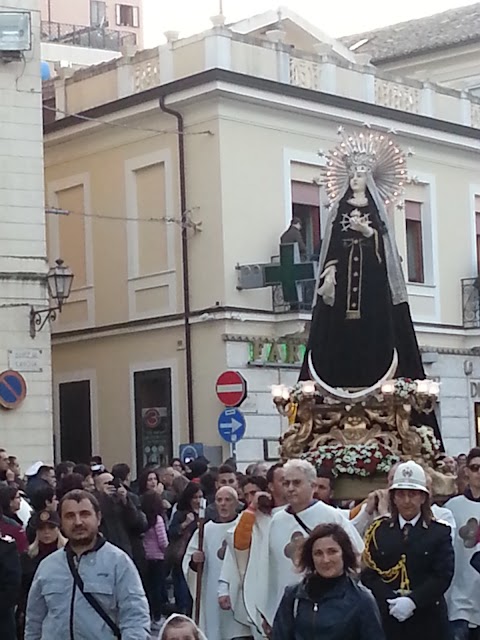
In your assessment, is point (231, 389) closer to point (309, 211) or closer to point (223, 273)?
point (223, 273)

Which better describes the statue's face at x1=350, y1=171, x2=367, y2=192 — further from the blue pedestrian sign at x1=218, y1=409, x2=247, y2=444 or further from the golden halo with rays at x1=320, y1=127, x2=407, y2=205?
the blue pedestrian sign at x1=218, y1=409, x2=247, y2=444

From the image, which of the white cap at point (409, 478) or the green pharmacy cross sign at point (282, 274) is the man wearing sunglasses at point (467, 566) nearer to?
the white cap at point (409, 478)

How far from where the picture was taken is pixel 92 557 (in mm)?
7918

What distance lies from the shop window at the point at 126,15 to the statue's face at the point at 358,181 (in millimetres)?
49307

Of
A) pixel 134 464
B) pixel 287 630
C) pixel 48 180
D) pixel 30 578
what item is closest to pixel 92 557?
pixel 287 630

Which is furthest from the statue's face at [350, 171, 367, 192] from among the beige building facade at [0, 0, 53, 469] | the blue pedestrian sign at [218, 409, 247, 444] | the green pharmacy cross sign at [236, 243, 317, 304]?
the green pharmacy cross sign at [236, 243, 317, 304]

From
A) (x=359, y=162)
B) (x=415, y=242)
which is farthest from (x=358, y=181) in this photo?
(x=415, y=242)

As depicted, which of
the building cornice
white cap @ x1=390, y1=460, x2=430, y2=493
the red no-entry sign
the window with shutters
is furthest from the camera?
the window with shutters

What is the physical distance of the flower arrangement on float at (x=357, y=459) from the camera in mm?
15633

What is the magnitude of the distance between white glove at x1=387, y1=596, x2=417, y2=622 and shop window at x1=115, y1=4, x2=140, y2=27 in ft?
188

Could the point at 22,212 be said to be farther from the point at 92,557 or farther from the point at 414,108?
the point at 92,557

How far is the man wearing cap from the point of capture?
8883mm

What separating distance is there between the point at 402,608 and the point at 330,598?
1.69m

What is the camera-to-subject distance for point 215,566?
11758 mm
